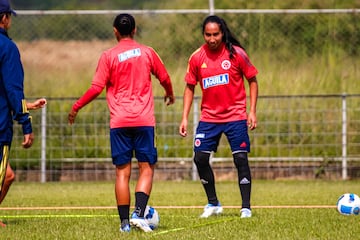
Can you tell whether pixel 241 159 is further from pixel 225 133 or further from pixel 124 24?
pixel 124 24

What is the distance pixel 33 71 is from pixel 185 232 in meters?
9.74

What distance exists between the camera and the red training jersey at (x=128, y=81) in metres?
8.25

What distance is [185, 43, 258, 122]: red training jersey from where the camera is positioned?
9.61 meters

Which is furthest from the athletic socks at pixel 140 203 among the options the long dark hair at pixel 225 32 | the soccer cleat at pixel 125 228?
the long dark hair at pixel 225 32

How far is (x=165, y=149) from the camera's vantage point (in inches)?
635

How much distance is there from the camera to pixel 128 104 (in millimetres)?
8258

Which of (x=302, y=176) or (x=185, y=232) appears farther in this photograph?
(x=302, y=176)

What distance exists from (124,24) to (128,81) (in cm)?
49

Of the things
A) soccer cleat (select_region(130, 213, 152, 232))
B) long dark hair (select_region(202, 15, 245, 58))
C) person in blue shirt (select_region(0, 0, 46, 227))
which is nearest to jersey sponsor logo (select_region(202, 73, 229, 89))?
long dark hair (select_region(202, 15, 245, 58))

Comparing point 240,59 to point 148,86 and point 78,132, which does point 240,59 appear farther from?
point 78,132

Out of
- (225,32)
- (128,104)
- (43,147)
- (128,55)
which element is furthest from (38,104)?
(43,147)

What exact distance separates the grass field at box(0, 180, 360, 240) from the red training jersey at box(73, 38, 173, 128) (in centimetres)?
97

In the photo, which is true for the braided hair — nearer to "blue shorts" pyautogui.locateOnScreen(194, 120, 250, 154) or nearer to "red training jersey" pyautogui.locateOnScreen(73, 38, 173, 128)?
"red training jersey" pyautogui.locateOnScreen(73, 38, 173, 128)

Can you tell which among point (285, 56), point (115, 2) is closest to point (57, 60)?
point (285, 56)
